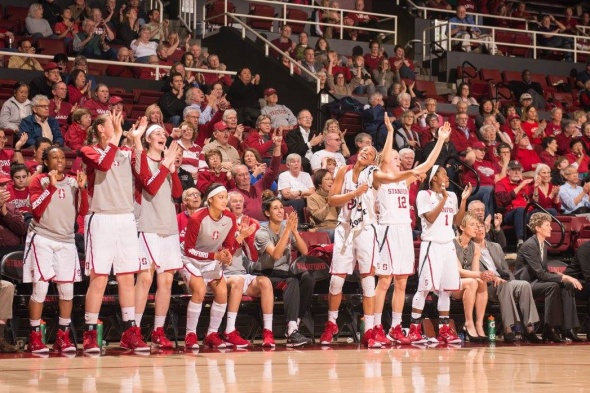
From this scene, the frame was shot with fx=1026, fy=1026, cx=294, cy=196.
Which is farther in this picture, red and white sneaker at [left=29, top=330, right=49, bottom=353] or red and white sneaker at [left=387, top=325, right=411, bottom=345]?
red and white sneaker at [left=387, top=325, right=411, bottom=345]

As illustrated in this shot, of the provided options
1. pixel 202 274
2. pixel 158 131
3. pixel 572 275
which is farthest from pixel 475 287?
pixel 158 131

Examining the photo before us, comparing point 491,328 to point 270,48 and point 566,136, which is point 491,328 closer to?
point 566,136

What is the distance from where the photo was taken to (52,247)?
8.52m

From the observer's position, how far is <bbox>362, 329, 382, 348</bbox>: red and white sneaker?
9.22 meters

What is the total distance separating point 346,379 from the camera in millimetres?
6387

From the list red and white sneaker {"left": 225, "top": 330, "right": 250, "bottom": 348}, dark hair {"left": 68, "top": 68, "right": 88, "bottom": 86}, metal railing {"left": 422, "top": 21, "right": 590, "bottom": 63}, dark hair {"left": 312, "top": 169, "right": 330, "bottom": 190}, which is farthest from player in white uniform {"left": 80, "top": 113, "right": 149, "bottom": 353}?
metal railing {"left": 422, "top": 21, "right": 590, "bottom": 63}

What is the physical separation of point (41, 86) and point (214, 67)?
3.29m

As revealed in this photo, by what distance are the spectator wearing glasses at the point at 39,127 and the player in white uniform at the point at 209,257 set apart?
125 inches

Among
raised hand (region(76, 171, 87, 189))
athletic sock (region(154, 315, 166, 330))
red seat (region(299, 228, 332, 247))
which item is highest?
raised hand (region(76, 171, 87, 189))

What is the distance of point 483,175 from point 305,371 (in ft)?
24.3

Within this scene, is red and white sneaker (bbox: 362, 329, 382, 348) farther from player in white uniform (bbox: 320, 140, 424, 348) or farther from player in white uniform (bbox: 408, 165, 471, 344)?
player in white uniform (bbox: 408, 165, 471, 344)

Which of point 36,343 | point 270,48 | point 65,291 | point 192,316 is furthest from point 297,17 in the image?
point 36,343

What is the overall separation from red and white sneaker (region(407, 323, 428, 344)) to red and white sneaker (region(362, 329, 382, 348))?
1.63 ft

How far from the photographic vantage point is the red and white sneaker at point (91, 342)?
320 inches
